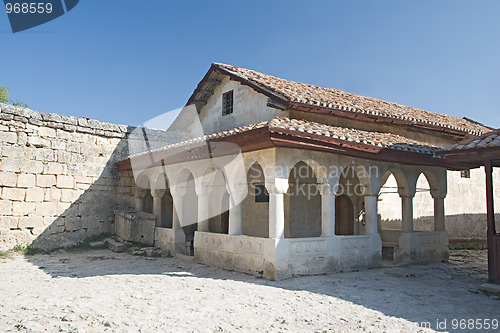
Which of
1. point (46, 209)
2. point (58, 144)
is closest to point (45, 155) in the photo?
point (58, 144)

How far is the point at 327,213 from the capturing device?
8984 mm

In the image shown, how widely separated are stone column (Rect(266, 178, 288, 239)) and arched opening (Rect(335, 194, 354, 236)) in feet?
16.6

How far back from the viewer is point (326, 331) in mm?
4945

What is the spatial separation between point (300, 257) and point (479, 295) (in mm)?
3315

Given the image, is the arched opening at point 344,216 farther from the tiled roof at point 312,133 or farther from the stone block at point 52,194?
the stone block at point 52,194

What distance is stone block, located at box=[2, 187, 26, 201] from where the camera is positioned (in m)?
11.0

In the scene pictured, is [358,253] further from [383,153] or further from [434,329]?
[434,329]

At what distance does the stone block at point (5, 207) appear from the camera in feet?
35.8

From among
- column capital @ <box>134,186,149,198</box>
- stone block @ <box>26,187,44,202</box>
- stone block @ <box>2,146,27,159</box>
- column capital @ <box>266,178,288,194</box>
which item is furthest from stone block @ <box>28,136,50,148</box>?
column capital @ <box>266,178,288,194</box>

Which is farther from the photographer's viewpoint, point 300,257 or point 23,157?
point 23,157

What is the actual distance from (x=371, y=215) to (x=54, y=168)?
9.37 metres

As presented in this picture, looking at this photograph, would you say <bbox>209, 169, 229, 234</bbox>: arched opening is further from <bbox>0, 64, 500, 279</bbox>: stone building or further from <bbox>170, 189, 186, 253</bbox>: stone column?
<bbox>170, 189, 186, 253</bbox>: stone column

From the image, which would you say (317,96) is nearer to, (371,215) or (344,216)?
(371,215)

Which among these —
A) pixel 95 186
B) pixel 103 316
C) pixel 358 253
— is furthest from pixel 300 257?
pixel 95 186
